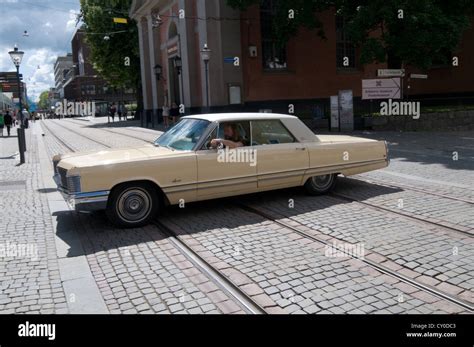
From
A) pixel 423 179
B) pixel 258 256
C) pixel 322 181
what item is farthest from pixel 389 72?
pixel 258 256

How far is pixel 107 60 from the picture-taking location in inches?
1724

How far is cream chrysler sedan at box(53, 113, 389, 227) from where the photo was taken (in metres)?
6.11

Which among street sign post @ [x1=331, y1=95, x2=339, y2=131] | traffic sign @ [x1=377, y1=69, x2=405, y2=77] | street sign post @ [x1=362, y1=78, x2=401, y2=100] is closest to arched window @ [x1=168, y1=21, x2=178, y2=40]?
street sign post @ [x1=331, y1=95, x2=339, y2=131]

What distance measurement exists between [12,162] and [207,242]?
11.2 m

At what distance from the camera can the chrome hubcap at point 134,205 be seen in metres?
6.30

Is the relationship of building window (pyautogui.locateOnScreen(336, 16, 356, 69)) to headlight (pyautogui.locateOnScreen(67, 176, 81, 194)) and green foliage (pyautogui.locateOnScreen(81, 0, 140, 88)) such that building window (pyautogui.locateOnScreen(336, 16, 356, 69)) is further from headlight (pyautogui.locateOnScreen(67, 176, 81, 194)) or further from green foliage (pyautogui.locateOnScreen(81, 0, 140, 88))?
headlight (pyautogui.locateOnScreen(67, 176, 81, 194))

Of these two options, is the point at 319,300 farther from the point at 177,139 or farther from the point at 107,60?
the point at 107,60

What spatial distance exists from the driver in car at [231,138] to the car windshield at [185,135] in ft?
1.01

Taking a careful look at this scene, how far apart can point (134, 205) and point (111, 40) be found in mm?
40896

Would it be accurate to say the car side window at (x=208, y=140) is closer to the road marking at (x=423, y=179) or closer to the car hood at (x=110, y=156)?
the car hood at (x=110, y=156)

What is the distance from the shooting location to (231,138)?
7.06 m

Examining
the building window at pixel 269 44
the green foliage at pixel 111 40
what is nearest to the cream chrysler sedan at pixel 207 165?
the building window at pixel 269 44

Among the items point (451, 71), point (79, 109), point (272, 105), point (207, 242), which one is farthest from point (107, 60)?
point (79, 109)
